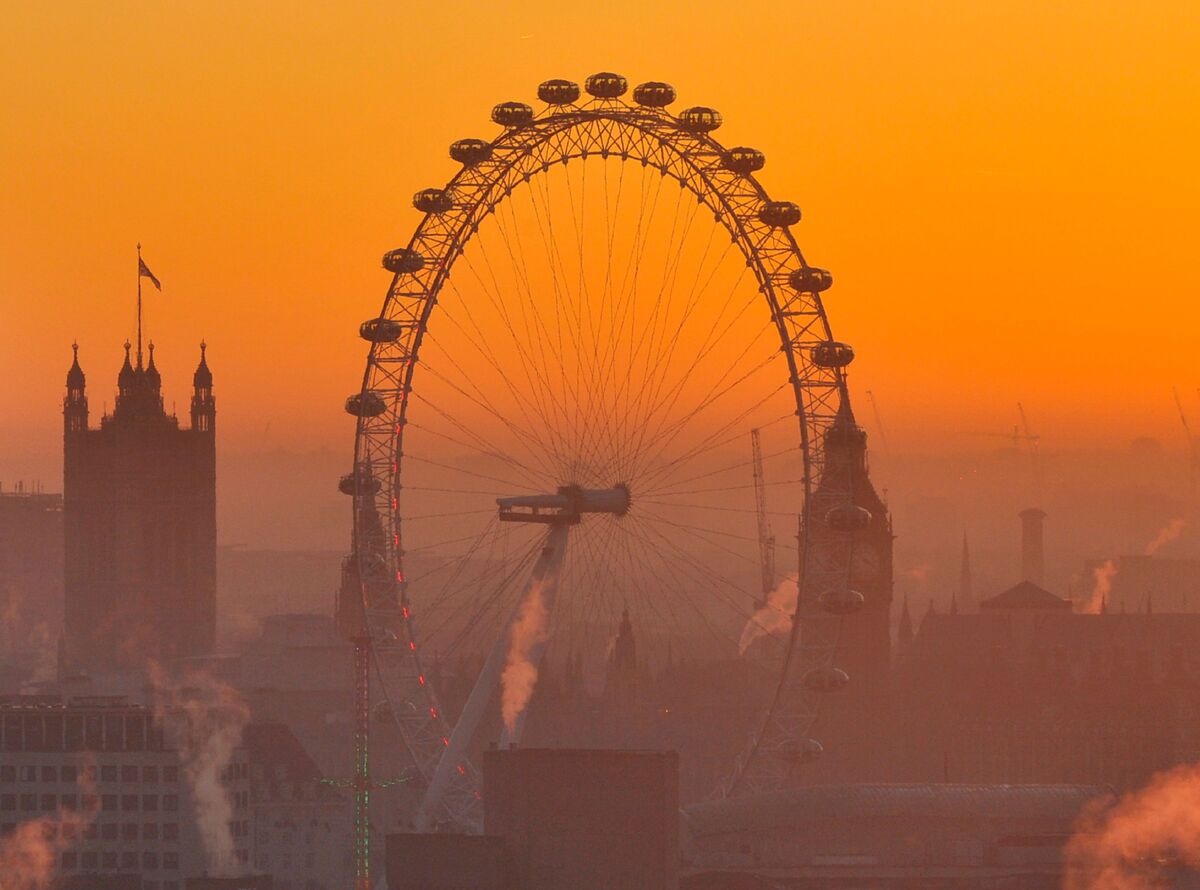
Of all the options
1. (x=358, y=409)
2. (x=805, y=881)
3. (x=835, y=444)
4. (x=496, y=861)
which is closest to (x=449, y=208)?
(x=358, y=409)

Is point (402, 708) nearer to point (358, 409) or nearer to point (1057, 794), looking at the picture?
point (358, 409)

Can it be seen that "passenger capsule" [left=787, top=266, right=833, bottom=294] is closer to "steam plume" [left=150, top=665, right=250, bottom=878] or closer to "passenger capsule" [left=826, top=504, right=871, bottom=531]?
"passenger capsule" [left=826, top=504, right=871, bottom=531]

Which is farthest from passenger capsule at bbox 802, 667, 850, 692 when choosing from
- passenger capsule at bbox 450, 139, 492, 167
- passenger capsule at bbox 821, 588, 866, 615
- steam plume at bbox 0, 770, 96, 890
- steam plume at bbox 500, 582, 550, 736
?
steam plume at bbox 0, 770, 96, 890

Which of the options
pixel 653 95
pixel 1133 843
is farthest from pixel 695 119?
pixel 1133 843

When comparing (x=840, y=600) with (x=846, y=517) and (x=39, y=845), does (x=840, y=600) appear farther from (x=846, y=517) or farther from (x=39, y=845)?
(x=39, y=845)

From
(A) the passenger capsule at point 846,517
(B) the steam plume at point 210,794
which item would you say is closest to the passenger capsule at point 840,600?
(A) the passenger capsule at point 846,517

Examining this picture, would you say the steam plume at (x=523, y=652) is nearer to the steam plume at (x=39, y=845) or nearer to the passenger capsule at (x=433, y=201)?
the passenger capsule at (x=433, y=201)
